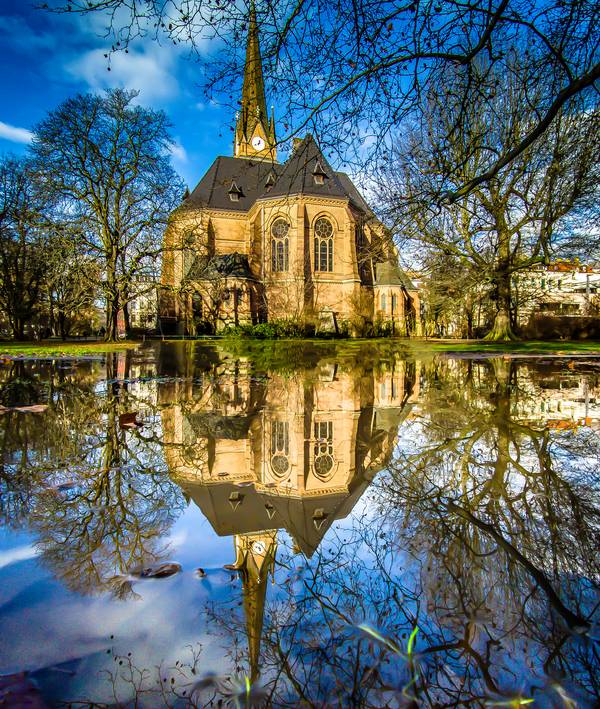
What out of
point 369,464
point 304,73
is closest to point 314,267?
point 304,73

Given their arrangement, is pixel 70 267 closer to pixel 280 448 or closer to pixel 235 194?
pixel 280 448

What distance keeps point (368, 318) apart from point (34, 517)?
107 ft

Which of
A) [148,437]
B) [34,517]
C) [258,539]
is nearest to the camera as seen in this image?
[258,539]

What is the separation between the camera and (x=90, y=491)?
268cm

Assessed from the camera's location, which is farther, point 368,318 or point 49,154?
point 368,318

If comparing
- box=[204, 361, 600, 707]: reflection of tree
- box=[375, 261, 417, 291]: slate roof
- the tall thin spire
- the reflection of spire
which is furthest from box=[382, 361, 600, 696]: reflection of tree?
box=[375, 261, 417, 291]: slate roof

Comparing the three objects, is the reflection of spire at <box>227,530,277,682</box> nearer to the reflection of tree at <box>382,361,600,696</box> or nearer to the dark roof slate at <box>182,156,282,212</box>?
the reflection of tree at <box>382,361,600,696</box>

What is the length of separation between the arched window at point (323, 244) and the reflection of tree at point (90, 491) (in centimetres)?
3334

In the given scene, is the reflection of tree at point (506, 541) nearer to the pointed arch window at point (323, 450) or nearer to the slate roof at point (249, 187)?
the pointed arch window at point (323, 450)

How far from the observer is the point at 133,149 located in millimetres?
21141

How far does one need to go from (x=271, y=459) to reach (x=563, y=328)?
106 ft

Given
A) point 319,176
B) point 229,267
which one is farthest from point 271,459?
point 319,176

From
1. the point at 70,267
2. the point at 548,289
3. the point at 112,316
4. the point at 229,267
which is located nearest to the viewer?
the point at 70,267

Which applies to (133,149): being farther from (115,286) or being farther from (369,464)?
(369,464)
